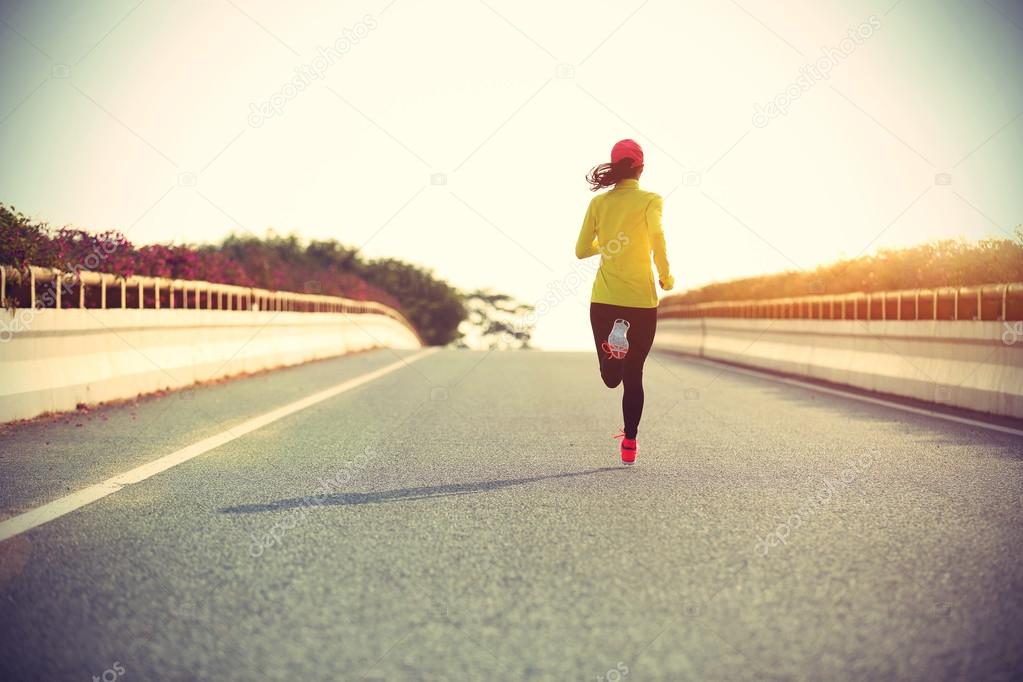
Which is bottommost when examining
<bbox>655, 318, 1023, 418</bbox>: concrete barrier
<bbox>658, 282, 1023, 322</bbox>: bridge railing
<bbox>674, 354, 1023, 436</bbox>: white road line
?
<bbox>674, 354, 1023, 436</bbox>: white road line

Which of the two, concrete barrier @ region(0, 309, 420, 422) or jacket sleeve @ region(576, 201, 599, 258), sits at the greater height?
jacket sleeve @ region(576, 201, 599, 258)

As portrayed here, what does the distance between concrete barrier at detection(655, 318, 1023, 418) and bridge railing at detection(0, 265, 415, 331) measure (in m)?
9.68

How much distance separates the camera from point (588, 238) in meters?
8.16

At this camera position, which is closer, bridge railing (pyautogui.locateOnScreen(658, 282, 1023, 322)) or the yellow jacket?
the yellow jacket

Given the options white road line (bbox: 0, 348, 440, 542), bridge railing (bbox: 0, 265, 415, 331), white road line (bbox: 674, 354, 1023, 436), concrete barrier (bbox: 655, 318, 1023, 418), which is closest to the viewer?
white road line (bbox: 0, 348, 440, 542)

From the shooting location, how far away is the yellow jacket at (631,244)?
26.0 ft

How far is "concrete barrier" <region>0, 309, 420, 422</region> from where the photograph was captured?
386 inches

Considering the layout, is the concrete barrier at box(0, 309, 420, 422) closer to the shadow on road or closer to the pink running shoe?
the shadow on road

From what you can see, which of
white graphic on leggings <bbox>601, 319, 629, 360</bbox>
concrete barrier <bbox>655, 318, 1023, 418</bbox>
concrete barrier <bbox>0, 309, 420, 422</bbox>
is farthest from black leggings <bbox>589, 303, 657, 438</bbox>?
concrete barrier <bbox>0, 309, 420, 422</bbox>

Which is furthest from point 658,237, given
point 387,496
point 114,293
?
point 114,293

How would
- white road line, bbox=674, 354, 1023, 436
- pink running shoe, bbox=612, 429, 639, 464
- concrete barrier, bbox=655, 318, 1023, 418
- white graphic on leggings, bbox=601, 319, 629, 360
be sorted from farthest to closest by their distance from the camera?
concrete barrier, bbox=655, 318, 1023, 418 < white road line, bbox=674, 354, 1023, 436 < white graphic on leggings, bbox=601, 319, 629, 360 < pink running shoe, bbox=612, 429, 639, 464

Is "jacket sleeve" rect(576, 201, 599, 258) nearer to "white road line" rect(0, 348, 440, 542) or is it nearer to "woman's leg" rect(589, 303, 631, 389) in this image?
"woman's leg" rect(589, 303, 631, 389)

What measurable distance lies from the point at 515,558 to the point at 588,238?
3936 mm

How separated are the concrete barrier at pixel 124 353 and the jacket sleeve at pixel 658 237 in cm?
583
